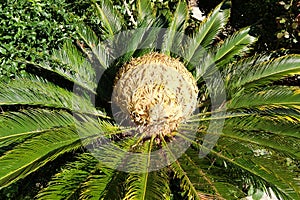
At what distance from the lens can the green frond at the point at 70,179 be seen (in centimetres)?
297

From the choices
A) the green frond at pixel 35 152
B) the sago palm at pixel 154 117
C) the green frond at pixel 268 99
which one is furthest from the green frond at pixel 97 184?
the green frond at pixel 268 99

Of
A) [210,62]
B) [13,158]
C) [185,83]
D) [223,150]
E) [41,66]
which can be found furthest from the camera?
[210,62]

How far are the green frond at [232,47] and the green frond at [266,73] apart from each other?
1.29 ft

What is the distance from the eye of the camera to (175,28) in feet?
14.9

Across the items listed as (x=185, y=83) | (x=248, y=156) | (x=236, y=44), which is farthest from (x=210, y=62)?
(x=248, y=156)

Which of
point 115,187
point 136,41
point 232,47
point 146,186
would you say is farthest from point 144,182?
point 232,47

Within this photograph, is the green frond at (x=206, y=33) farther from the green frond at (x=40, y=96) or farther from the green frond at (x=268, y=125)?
the green frond at (x=40, y=96)

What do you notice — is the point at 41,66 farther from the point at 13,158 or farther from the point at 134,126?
the point at 13,158

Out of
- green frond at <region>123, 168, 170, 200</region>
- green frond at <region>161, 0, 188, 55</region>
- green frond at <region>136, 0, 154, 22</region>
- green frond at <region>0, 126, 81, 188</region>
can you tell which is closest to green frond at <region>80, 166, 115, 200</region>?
green frond at <region>123, 168, 170, 200</region>

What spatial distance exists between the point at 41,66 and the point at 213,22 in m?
1.96

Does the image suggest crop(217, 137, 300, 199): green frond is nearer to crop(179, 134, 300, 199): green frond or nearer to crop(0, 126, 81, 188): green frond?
crop(179, 134, 300, 199): green frond

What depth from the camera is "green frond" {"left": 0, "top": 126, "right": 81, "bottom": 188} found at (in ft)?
8.89

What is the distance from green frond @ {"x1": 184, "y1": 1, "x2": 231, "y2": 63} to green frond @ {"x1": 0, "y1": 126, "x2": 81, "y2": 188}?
1.71m

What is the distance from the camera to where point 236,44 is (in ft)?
14.6
